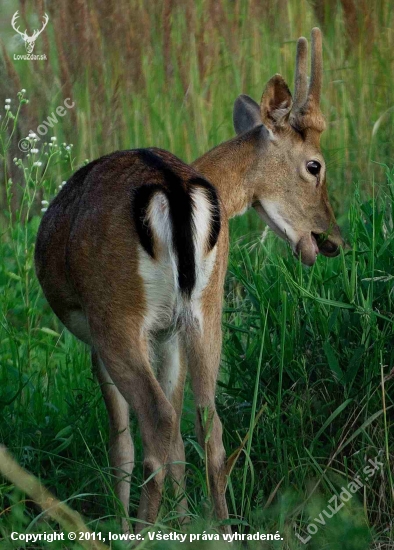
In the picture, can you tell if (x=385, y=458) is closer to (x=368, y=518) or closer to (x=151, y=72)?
(x=368, y=518)

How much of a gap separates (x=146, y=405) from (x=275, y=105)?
79.0 inches

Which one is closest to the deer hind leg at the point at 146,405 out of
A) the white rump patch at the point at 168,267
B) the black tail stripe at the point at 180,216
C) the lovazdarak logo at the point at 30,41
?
the white rump patch at the point at 168,267

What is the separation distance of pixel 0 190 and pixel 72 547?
406cm

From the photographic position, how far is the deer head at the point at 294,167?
202 inches

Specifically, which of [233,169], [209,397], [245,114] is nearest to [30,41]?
[245,114]

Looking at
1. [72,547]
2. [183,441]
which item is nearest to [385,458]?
[183,441]

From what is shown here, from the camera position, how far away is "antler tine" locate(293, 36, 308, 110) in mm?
5148

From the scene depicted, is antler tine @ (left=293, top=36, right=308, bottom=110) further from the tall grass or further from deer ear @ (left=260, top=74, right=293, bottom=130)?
the tall grass

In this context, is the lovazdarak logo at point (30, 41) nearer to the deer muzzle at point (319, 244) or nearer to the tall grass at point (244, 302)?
the tall grass at point (244, 302)

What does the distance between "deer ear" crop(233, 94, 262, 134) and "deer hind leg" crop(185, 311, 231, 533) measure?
1746 millimetres

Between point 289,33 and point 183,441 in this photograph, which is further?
point 289,33

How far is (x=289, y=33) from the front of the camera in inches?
291

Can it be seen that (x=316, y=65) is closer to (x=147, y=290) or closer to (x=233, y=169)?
(x=233, y=169)

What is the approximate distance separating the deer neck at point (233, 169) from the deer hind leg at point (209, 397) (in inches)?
48.0
